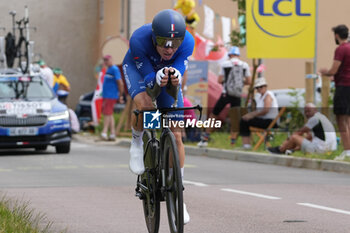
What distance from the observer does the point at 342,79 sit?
15.6 meters

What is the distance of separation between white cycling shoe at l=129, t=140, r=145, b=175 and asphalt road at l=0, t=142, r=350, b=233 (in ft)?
2.40

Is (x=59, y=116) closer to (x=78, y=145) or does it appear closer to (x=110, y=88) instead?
(x=78, y=145)

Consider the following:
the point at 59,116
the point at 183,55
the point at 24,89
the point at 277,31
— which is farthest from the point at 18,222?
the point at 24,89

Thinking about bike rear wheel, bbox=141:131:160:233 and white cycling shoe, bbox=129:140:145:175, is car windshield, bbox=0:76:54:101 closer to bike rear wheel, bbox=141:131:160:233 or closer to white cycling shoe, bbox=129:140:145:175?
white cycling shoe, bbox=129:140:145:175

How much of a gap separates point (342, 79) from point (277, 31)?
3.73 meters

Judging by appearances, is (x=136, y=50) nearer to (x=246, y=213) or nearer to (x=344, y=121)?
(x=246, y=213)

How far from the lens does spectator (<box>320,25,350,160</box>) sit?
15.4 metres

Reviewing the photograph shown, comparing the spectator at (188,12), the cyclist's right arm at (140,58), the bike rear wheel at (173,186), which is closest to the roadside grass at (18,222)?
the bike rear wheel at (173,186)

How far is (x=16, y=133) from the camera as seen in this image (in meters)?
18.8

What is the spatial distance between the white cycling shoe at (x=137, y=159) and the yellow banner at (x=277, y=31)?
11213 millimetres

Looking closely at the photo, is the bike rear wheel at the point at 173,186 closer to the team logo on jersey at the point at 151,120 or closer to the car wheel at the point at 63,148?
the team logo on jersey at the point at 151,120

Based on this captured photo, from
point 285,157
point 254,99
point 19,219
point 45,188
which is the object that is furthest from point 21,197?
point 254,99

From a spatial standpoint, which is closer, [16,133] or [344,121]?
[344,121]

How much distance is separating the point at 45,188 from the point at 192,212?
3.16 m
